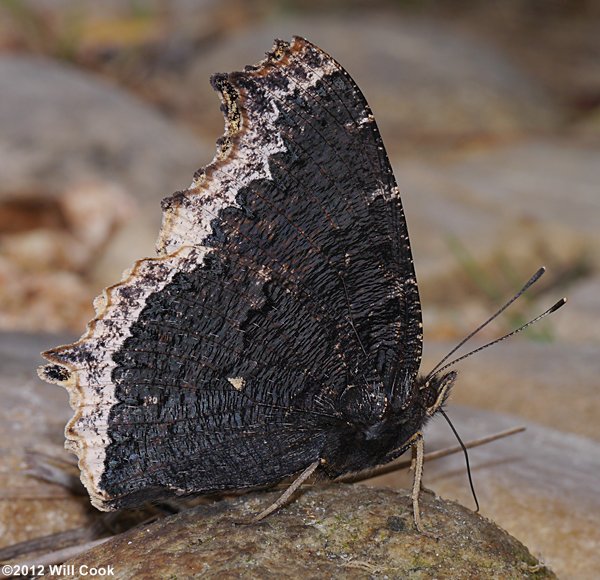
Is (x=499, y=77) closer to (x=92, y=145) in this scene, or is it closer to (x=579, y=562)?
(x=92, y=145)

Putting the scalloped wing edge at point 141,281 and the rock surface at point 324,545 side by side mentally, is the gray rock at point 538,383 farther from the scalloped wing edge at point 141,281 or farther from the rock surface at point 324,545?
the scalloped wing edge at point 141,281

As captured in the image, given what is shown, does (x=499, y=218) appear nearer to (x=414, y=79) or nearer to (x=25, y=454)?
(x=414, y=79)

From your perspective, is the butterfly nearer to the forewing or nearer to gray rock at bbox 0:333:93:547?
the forewing

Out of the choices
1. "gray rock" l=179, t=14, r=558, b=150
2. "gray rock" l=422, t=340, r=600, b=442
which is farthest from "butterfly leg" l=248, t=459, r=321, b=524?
"gray rock" l=179, t=14, r=558, b=150

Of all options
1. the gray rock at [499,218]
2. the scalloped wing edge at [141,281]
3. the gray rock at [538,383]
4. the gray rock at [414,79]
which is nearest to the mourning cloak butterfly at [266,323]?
the scalloped wing edge at [141,281]

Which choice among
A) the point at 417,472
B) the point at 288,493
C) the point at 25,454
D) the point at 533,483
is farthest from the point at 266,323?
the point at 533,483

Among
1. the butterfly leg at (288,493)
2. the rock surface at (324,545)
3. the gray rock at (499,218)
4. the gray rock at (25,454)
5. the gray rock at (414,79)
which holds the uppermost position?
the gray rock at (414,79)

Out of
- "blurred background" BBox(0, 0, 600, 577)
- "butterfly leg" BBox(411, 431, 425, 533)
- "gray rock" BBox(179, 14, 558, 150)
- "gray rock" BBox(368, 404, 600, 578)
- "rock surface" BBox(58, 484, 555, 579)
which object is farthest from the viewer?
"gray rock" BBox(179, 14, 558, 150)
